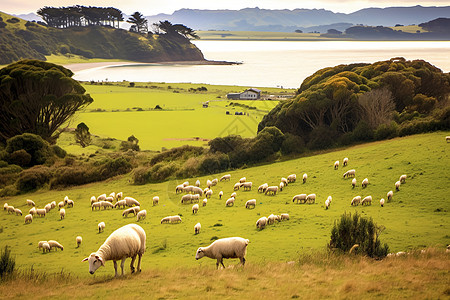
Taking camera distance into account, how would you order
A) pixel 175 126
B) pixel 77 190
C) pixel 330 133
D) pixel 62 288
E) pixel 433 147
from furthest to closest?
1. pixel 175 126
2. pixel 330 133
3. pixel 77 190
4. pixel 433 147
5. pixel 62 288

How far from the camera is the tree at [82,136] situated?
177ft

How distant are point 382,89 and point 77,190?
30.4 metres

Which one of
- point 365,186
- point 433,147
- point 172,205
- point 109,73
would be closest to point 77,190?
point 172,205

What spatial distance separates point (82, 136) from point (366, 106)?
Result: 33.6 m

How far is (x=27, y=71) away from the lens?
158 feet

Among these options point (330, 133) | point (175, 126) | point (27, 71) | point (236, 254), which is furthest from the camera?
point (175, 126)

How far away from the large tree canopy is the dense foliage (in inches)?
915

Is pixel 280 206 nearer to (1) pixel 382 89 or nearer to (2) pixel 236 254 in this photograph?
(2) pixel 236 254

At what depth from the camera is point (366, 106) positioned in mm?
41250

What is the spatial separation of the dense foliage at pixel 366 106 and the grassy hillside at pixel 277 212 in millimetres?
4331

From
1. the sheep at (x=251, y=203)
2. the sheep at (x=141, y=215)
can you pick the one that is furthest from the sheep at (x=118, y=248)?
the sheep at (x=251, y=203)

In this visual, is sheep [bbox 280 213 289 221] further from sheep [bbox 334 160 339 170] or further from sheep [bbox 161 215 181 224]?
sheep [bbox 334 160 339 170]

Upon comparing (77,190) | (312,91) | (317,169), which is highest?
(312,91)

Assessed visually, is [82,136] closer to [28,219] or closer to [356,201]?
[28,219]
